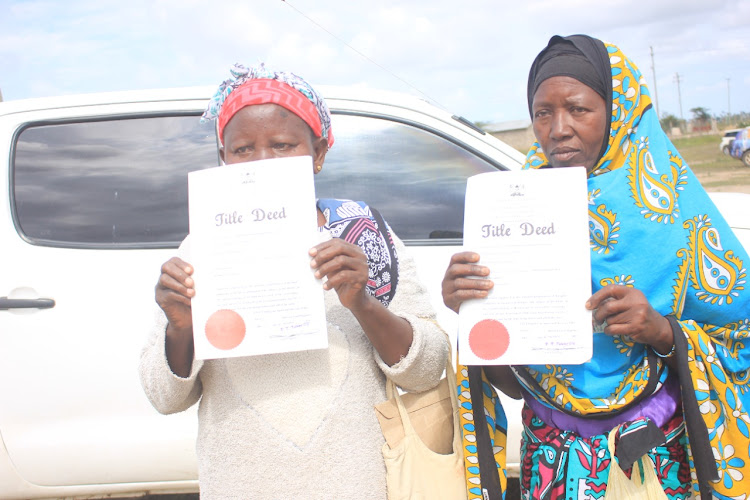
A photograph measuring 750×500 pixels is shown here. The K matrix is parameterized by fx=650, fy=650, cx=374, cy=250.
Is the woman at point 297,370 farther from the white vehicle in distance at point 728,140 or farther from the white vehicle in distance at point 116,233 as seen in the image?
the white vehicle in distance at point 728,140

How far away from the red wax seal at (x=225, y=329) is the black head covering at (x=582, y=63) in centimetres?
87

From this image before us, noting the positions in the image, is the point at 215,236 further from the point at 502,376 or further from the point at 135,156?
the point at 135,156

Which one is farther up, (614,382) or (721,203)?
(721,203)

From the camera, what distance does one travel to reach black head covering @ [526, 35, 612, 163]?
1446 millimetres

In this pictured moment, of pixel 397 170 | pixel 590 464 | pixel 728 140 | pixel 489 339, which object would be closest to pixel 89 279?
pixel 397 170

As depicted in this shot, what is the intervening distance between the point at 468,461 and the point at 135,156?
2.05 metres

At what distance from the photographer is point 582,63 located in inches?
57.3

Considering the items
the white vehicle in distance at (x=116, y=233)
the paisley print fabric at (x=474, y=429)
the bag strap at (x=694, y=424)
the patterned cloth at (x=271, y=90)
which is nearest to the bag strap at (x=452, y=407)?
the paisley print fabric at (x=474, y=429)

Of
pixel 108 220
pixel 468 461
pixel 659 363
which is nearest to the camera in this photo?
pixel 659 363

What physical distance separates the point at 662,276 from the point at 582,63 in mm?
502

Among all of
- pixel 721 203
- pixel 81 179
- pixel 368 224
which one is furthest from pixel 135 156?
pixel 721 203

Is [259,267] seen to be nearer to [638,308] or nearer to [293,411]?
[293,411]

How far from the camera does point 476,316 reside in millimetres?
1349

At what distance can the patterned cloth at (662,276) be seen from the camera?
1.35m
